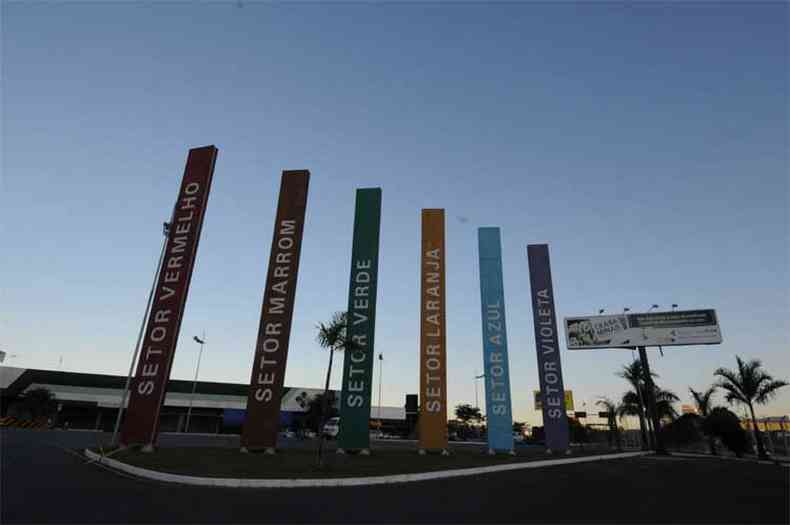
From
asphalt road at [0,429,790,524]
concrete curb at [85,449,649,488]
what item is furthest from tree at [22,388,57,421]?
asphalt road at [0,429,790,524]

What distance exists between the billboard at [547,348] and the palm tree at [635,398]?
20215mm

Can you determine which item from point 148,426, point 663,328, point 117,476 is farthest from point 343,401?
point 663,328

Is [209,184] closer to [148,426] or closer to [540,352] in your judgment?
[148,426]

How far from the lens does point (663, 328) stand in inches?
1575

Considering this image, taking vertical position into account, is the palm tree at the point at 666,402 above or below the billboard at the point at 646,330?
below

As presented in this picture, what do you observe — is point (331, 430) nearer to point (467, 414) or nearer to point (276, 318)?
point (276, 318)

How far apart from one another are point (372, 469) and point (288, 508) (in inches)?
263

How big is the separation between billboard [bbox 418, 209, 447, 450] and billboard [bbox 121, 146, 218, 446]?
1263 centimetres

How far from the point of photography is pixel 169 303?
2119cm

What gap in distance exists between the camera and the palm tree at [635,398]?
147 feet

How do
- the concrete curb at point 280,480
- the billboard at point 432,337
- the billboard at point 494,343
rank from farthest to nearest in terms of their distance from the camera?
the billboard at point 494,343
the billboard at point 432,337
the concrete curb at point 280,480

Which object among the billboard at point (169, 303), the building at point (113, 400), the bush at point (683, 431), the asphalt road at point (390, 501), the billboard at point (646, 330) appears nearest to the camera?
the asphalt road at point (390, 501)

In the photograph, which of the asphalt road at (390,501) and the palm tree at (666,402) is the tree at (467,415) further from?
the asphalt road at (390,501)

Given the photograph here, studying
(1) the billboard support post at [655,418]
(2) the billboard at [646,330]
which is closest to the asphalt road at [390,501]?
(1) the billboard support post at [655,418]
